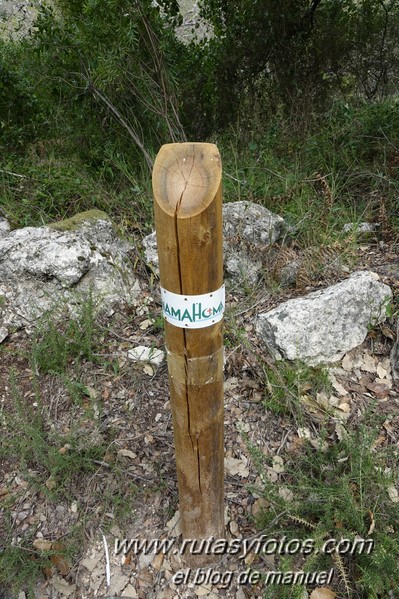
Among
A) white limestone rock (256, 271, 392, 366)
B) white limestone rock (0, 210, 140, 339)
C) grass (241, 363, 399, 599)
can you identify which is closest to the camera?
grass (241, 363, 399, 599)

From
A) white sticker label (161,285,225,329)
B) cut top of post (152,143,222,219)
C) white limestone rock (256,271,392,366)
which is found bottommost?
white limestone rock (256,271,392,366)

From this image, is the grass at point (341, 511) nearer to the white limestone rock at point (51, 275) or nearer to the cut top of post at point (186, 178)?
the cut top of post at point (186, 178)

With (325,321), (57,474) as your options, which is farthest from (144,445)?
(325,321)

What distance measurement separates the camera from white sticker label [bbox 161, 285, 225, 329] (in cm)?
126

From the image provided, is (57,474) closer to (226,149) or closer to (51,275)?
(51,275)

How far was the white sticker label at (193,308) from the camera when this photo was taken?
126cm

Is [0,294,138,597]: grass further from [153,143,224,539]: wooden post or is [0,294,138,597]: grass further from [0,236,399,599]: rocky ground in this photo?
[153,143,224,539]: wooden post

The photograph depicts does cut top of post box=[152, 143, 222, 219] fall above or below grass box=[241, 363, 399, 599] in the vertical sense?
above

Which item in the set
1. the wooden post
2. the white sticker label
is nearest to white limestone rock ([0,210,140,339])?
the wooden post

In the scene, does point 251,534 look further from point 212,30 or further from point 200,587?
point 212,30

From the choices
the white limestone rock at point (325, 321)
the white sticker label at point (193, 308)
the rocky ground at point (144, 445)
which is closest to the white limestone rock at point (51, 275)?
the rocky ground at point (144, 445)

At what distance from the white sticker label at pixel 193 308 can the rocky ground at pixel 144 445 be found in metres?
0.77

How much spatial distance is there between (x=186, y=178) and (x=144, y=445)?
5.43ft

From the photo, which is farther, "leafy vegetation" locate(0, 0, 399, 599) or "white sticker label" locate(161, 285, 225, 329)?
"leafy vegetation" locate(0, 0, 399, 599)
